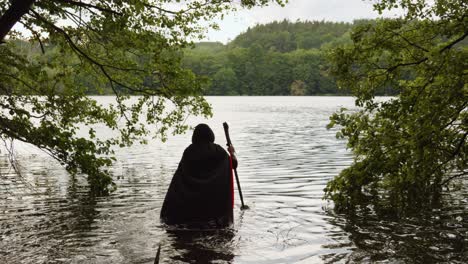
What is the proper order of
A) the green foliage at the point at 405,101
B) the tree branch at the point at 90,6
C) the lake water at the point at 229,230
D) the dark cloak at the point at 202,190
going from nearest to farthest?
the lake water at the point at 229,230 < the green foliage at the point at 405,101 < the dark cloak at the point at 202,190 < the tree branch at the point at 90,6

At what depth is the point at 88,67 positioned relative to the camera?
577 inches

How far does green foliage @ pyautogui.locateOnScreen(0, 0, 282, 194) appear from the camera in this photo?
12875 millimetres

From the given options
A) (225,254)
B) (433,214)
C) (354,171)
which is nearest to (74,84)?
(225,254)

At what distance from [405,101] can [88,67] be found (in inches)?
345

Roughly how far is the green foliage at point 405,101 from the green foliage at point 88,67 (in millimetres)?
3715

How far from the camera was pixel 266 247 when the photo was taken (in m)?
10.6

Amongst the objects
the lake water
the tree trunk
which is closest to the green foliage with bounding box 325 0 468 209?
the lake water

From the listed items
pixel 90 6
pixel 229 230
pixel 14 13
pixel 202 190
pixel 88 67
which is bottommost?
pixel 229 230

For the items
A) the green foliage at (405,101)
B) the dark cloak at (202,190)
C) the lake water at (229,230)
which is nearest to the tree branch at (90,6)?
the dark cloak at (202,190)

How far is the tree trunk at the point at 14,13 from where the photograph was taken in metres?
10.8

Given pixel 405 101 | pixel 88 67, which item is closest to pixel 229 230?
pixel 405 101

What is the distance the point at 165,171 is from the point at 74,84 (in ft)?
35.2

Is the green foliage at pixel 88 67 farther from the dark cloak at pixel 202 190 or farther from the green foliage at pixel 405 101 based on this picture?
the green foliage at pixel 405 101

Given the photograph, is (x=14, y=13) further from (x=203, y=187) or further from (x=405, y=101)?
(x=405, y=101)
